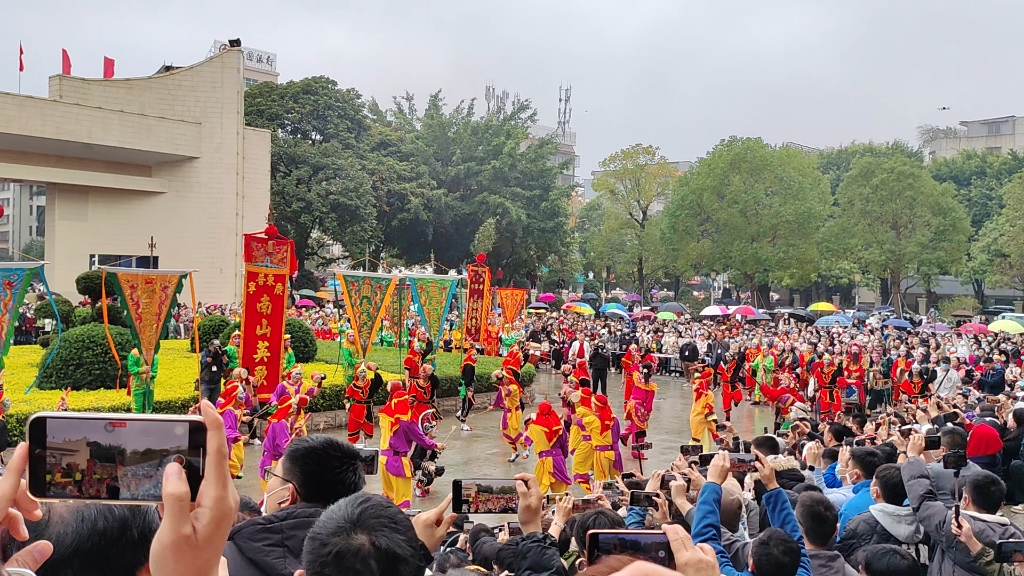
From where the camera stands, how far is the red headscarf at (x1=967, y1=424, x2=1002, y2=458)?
8.10 m

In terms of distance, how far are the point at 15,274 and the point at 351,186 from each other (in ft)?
67.3

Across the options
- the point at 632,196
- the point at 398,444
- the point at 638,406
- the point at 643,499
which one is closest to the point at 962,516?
the point at 643,499

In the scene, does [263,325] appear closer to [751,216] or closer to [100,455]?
[100,455]

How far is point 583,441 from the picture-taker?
1018 cm

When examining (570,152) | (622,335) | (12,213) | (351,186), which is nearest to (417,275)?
(622,335)

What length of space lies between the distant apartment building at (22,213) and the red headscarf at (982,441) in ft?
161

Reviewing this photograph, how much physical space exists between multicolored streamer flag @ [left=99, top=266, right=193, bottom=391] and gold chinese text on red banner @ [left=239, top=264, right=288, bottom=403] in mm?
1043

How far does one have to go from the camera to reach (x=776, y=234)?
125 ft

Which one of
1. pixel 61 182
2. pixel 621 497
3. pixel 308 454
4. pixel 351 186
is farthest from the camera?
pixel 351 186

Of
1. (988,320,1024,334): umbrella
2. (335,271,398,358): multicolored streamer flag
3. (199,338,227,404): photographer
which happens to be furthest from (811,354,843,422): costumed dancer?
(199,338,227,404): photographer

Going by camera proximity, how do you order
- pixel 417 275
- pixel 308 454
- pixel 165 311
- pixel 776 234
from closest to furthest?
pixel 308 454 < pixel 165 311 < pixel 417 275 < pixel 776 234

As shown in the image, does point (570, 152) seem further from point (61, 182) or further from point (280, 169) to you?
point (61, 182)

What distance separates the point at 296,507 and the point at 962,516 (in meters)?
3.62

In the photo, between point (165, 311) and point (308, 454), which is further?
point (165, 311)
